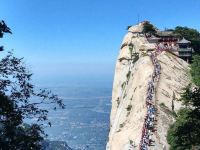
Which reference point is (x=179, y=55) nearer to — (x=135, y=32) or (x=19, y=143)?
(x=135, y=32)

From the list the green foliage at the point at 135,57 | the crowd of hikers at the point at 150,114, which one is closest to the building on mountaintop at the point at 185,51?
the green foliage at the point at 135,57

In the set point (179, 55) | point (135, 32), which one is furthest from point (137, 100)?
point (135, 32)

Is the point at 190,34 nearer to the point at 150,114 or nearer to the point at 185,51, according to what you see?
the point at 185,51

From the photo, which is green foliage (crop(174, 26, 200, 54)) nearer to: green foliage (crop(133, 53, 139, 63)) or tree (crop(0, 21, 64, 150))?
green foliage (crop(133, 53, 139, 63))

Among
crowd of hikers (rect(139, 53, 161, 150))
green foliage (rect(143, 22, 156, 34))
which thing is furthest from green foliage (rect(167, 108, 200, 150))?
green foliage (rect(143, 22, 156, 34))

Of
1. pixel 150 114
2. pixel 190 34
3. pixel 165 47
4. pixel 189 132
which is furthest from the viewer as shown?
pixel 190 34

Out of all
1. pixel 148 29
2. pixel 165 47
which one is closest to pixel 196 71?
pixel 165 47
